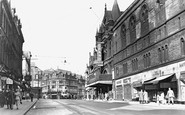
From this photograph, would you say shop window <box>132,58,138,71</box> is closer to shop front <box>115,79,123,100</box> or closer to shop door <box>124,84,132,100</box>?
shop door <box>124,84,132,100</box>

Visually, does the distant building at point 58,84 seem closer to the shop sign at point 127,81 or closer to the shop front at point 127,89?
the shop front at point 127,89

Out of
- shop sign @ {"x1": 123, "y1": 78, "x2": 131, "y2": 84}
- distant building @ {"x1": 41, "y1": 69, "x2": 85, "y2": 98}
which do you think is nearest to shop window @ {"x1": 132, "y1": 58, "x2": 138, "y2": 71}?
shop sign @ {"x1": 123, "y1": 78, "x2": 131, "y2": 84}

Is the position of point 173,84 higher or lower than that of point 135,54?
lower

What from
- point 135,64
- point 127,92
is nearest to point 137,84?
point 135,64

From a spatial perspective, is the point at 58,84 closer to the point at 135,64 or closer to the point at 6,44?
the point at 6,44

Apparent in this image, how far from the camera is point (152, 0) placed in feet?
116

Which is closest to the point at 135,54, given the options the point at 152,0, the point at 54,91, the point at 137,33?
the point at 137,33

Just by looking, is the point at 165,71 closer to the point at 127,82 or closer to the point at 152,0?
the point at 152,0

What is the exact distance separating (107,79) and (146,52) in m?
20.4

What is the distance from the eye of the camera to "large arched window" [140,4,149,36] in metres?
37.7

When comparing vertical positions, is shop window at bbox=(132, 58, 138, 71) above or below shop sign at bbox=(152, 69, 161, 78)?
above

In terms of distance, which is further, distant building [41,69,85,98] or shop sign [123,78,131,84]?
distant building [41,69,85,98]

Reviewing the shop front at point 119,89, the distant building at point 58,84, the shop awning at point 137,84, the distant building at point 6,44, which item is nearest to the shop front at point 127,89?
the shop front at point 119,89

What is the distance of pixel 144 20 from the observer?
38531 millimetres
